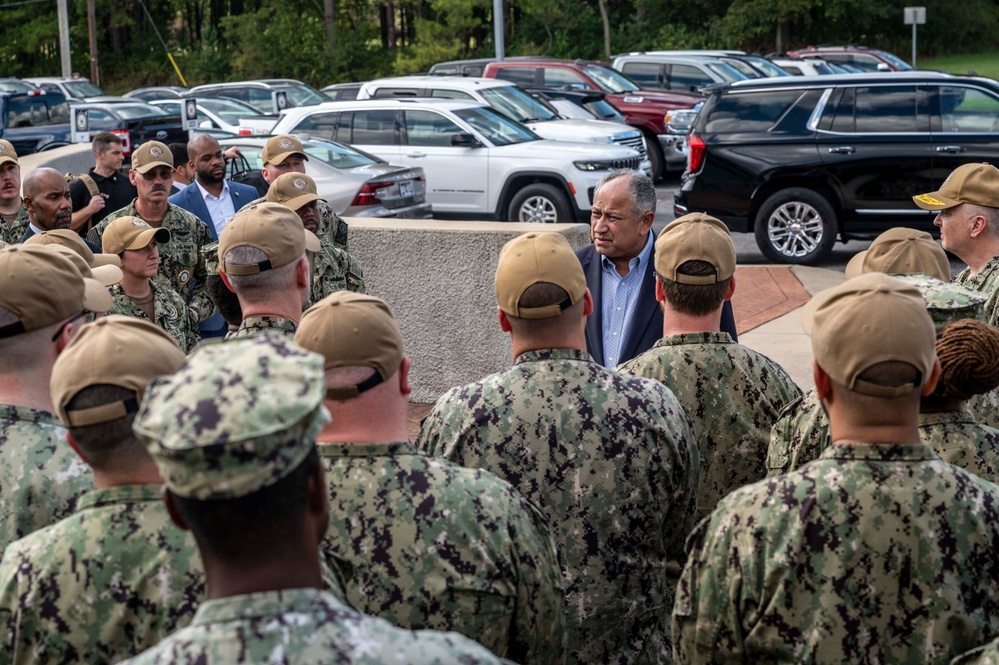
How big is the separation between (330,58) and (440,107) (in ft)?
102

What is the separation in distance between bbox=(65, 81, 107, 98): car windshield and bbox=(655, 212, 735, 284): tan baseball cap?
33694 mm

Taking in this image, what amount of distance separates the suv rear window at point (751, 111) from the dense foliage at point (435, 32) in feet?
92.0

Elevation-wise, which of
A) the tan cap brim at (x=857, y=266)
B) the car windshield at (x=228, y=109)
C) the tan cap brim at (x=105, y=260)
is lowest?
the tan cap brim at (x=105, y=260)

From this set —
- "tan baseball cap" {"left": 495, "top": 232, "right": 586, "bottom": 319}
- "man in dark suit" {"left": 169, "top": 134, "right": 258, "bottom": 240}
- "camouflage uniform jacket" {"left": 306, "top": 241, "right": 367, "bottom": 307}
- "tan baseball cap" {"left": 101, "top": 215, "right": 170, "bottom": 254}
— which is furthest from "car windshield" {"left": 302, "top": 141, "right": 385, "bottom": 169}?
"tan baseball cap" {"left": 495, "top": 232, "right": 586, "bottom": 319}

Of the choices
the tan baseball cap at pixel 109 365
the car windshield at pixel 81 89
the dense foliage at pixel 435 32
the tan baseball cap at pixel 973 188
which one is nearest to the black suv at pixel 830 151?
the tan baseball cap at pixel 973 188

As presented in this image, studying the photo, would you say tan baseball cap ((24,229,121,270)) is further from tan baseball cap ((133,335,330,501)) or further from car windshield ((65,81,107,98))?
car windshield ((65,81,107,98))

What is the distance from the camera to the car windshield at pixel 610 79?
82.9 feet

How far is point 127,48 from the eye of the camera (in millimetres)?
56500

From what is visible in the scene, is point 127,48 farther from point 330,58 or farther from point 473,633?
point 473,633

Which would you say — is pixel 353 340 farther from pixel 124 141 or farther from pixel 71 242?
pixel 124 141

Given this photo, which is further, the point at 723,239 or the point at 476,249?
the point at 476,249

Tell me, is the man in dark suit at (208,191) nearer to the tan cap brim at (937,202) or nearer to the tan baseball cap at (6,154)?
the tan baseball cap at (6,154)

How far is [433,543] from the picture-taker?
2852 millimetres

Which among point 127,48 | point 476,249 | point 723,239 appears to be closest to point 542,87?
point 476,249
